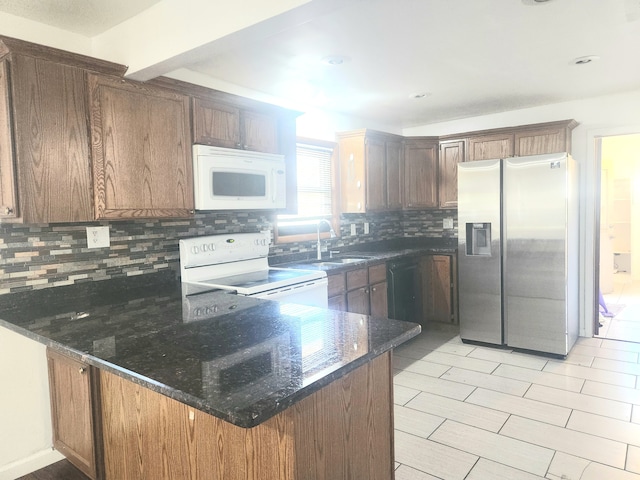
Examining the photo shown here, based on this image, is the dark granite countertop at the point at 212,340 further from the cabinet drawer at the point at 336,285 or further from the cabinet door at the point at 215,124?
the cabinet drawer at the point at 336,285

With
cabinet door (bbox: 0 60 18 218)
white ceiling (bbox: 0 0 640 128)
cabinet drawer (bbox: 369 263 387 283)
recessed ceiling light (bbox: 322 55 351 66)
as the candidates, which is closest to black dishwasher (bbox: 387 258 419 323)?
cabinet drawer (bbox: 369 263 387 283)

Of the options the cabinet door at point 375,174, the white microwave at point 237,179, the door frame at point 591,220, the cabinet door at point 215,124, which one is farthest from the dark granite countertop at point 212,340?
the door frame at point 591,220

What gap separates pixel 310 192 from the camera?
13.5 feet

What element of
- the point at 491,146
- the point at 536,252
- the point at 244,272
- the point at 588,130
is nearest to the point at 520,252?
the point at 536,252

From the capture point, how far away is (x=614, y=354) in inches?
151

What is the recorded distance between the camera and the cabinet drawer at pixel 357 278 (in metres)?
3.57

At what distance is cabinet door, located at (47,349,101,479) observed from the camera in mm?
1824

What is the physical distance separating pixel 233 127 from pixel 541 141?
9.86ft

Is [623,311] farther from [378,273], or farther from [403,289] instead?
[378,273]

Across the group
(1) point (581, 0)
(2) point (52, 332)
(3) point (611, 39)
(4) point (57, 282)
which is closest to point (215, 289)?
(4) point (57, 282)

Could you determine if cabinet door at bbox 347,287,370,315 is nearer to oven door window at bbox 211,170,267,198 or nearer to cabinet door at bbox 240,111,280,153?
oven door window at bbox 211,170,267,198

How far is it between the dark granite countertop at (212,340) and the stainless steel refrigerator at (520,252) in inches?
104

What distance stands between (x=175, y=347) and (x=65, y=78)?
153 cm

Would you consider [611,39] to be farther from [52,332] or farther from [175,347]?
[52,332]
